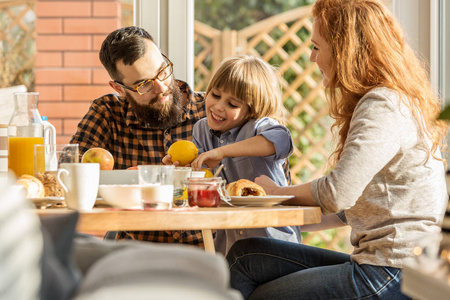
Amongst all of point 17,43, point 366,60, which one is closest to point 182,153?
point 366,60

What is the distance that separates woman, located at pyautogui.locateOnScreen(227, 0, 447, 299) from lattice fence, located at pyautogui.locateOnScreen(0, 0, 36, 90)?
6.50 ft

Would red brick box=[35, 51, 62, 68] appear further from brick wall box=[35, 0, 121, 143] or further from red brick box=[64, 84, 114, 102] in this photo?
red brick box=[64, 84, 114, 102]

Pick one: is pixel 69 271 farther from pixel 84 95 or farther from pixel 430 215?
pixel 84 95

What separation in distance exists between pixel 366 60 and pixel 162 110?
2.72ft

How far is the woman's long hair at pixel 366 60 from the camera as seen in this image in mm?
1392

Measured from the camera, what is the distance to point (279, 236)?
175cm

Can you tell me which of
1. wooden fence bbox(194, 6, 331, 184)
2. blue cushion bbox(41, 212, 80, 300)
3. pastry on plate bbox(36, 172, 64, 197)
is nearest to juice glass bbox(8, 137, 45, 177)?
pastry on plate bbox(36, 172, 64, 197)

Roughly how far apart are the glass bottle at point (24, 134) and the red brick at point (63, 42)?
4.49ft

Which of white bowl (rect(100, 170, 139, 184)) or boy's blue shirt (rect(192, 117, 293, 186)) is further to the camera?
boy's blue shirt (rect(192, 117, 293, 186))

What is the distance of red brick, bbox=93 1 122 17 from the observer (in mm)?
2715

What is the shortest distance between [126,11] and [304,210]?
172 centimetres

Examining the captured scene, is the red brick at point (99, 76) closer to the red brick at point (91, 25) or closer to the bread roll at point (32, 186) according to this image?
the red brick at point (91, 25)

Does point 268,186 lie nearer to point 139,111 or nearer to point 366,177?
point 366,177

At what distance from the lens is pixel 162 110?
2059 millimetres
